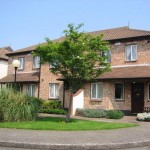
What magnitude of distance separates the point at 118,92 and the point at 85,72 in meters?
8.62

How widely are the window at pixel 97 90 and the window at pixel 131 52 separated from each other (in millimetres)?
3129

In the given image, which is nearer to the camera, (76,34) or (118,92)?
(76,34)

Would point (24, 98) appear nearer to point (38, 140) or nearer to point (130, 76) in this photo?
point (38, 140)

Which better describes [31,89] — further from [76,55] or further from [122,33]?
[76,55]

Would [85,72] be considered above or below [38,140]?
above

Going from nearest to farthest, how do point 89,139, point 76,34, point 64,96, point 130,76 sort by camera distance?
point 89,139 → point 76,34 → point 130,76 → point 64,96

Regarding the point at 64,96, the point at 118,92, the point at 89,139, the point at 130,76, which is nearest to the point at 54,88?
the point at 64,96

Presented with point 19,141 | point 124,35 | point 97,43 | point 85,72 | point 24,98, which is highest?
point 124,35

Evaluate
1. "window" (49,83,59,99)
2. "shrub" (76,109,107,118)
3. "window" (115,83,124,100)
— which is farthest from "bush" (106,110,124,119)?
"window" (49,83,59,99)

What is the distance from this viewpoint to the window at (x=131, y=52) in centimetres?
2505

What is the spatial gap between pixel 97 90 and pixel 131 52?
4119 mm

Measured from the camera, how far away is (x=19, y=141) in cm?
1062

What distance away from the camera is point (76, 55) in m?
16.7

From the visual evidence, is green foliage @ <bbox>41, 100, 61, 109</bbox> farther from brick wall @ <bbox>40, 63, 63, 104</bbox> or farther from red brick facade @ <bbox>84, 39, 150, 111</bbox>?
red brick facade @ <bbox>84, 39, 150, 111</bbox>
